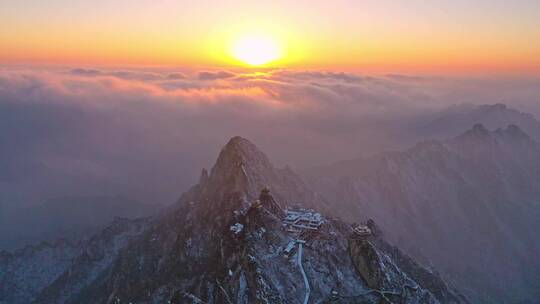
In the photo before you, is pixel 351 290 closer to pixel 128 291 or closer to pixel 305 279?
pixel 305 279

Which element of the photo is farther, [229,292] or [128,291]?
[128,291]

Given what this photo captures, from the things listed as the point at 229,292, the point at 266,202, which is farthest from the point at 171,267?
the point at 229,292

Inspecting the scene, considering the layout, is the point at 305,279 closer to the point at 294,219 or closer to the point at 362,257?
the point at 362,257

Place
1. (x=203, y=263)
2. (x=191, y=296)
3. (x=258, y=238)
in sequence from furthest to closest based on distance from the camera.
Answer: (x=203, y=263) < (x=258, y=238) < (x=191, y=296)

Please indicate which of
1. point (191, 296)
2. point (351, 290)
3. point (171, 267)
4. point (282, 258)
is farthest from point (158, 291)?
point (351, 290)

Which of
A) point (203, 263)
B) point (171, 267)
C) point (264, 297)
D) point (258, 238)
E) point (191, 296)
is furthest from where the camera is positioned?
point (171, 267)

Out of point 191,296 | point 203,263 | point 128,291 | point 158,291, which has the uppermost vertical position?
point 191,296

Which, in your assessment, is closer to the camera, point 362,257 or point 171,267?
point 362,257

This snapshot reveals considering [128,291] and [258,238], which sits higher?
[258,238]

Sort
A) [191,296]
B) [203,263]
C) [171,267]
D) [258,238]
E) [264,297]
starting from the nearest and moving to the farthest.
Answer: [264,297], [191,296], [258,238], [203,263], [171,267]
